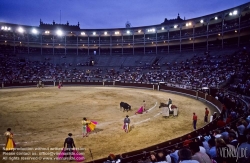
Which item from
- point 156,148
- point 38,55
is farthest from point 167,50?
point 156,148

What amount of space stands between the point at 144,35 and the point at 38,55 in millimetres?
35861

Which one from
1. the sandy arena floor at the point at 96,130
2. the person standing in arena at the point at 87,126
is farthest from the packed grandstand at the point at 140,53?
the person standing in arena at the point at 87,126

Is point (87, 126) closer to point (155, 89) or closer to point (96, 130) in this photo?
point (96, 130)

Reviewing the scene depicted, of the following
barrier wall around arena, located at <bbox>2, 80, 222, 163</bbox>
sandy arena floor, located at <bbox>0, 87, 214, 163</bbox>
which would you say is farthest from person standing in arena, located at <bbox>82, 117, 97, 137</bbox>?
barrier wall around arena, located at <bbox>2, 80, 222, 163</bbox>

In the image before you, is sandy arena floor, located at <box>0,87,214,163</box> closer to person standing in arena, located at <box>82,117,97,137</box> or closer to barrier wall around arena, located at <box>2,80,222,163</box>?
person standing in arena, located at <box>82,117,97,137</box>

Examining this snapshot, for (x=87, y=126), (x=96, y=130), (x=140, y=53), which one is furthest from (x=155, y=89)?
(x=87, y=126)

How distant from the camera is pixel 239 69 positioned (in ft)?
116

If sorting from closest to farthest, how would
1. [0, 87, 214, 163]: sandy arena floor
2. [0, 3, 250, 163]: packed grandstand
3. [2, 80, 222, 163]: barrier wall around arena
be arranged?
[2, 80, 222, 163]: barrier wall around arena < [0, 87, 214, 163]: sandy arena floor < [0, 3, 250, 163]: packed grandstand

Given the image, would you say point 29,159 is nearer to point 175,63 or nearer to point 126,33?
point 175,63

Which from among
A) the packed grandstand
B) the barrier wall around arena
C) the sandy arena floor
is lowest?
the sandy arena floor

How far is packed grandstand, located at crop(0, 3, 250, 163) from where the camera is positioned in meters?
42.9

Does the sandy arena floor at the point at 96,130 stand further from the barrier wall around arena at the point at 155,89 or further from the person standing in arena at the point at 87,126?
the barrier wall around arena at the point at 155,89

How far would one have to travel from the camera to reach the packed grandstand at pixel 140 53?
42.9 m

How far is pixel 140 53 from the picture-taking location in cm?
6800
